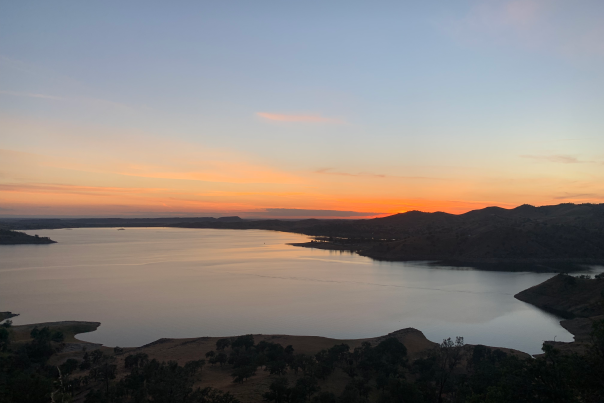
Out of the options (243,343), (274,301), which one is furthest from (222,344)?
(274,301)

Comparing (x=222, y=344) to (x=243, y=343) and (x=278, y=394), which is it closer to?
(x=243, y=343)

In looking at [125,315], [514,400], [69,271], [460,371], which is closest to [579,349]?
[460,371]

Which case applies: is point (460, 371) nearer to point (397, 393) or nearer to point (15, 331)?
point (397, 393)

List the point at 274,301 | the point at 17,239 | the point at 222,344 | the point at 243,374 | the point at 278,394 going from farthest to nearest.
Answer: the point at 17,239, the point at 274,301, the point at 222,344, the point at 243,374, the point at 278,394

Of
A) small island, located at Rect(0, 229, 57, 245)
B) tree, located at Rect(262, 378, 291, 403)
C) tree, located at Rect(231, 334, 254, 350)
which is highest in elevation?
tree, located at Rect(262, 378, 291, 403)

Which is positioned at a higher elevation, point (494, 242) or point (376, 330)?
point (494, 242)

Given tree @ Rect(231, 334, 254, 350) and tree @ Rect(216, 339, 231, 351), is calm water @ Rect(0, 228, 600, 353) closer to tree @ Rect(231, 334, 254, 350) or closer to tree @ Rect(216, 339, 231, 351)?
tree @ Rect(216, 339, 231, 351)

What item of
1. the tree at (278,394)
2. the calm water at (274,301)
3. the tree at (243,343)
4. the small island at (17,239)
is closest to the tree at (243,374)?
the tree at (278,394)

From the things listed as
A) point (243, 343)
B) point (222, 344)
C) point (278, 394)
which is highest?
point (278, 394)

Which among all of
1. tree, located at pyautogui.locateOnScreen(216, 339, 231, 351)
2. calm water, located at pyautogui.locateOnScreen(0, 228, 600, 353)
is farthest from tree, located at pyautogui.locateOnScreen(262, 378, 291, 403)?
calm water, located at pyautogui.locateOnScreen(0, 228, 600, 353)
